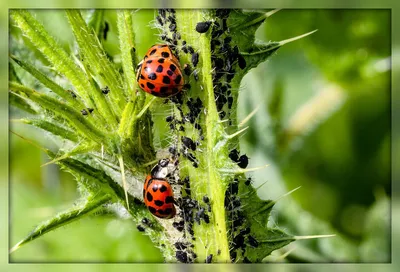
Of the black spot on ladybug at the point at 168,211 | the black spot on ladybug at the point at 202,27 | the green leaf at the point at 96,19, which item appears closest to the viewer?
the black spot on ladybug at the point at 202,27

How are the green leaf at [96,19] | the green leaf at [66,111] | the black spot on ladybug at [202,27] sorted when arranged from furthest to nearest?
1. the green leaf at [96,19]
2. the black spot on ladybug at [202,27]
3. the green leaf at [66,111]

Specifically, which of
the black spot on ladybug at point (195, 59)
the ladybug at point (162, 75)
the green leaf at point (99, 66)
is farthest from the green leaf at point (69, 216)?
the black spot on ladybug at point (195, 59)

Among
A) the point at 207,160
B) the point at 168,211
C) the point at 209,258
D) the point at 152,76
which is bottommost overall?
the point at 209,258

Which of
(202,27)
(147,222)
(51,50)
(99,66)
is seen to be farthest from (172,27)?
(147,222)

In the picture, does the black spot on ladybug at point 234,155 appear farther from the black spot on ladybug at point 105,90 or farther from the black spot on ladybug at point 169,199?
the black spot on ladybug at point 105,90

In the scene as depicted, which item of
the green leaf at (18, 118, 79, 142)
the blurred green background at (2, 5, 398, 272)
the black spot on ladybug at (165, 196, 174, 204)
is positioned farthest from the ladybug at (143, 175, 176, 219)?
the blurred green background at (2, 5, 398, 272)

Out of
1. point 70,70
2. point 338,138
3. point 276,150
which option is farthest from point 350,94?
point 70,70

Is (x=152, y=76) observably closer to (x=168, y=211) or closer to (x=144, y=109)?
(x=144, y=109)

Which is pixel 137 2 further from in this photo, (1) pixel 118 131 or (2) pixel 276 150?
(2) pixel 276 150
